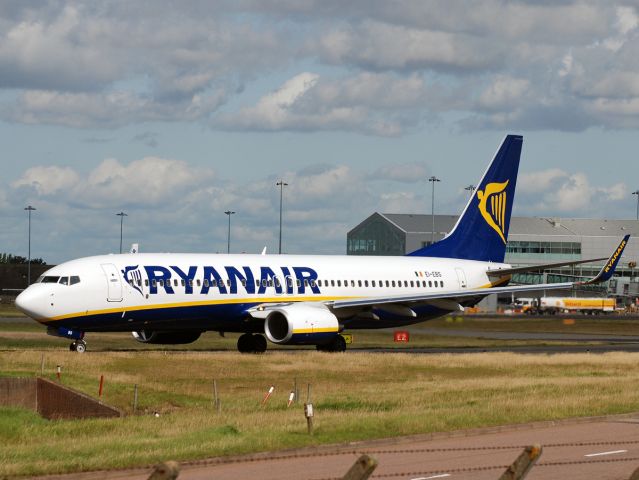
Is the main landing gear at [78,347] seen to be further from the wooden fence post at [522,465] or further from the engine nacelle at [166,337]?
the wooden fence post at [522,465]

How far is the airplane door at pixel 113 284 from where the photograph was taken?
48844 millimetres

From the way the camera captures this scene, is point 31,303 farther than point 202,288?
No

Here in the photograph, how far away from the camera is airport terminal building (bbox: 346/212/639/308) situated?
554ft

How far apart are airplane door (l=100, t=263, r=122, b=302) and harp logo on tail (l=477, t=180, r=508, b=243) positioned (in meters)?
21.4

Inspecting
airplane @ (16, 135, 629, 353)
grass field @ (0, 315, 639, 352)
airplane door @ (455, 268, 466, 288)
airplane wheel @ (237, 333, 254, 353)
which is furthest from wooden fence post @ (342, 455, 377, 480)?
airplane door @ (455, 268, 466, 288)

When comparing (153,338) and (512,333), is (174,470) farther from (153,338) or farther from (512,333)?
(512,333)

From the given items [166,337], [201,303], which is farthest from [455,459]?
[166,337]

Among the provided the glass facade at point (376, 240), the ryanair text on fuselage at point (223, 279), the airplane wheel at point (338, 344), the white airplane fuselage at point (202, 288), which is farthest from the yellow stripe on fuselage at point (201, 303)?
the glass facade at point (376, 240)

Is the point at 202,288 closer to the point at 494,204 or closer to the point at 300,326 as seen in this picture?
the point at 300,326

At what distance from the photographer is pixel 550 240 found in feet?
573

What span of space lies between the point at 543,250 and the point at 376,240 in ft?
76.6

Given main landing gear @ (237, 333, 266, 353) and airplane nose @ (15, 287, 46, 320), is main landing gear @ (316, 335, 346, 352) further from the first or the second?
airplane nose @ (15, 287, 46, 320)

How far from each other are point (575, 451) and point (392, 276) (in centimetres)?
3524

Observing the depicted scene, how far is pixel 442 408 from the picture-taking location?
30609 millimetres
